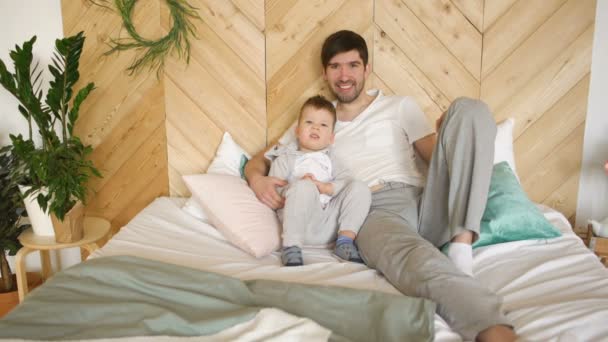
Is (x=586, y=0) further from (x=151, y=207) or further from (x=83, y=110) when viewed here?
(x=83, y=110)

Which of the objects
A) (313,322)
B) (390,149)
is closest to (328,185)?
(390,149)

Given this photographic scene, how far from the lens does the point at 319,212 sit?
177cm

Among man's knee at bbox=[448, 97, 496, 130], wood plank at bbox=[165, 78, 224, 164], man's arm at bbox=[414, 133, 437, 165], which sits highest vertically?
wood plank at bbox=[165, 78, 224, 164]

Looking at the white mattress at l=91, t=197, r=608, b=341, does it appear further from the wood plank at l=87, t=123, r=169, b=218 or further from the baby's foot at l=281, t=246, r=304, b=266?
the wood plank at l=87, t=123, r=169, b=218

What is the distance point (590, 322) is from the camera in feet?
3.63

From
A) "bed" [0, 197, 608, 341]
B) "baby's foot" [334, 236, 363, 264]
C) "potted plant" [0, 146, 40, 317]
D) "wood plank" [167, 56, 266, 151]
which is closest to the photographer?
"bed" [0, 197, 608, 341]

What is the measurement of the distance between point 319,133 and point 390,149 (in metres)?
0.32

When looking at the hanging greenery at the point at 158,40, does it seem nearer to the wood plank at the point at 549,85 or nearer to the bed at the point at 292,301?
the bed at the point at 292,301

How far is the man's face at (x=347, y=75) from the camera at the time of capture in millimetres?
2035

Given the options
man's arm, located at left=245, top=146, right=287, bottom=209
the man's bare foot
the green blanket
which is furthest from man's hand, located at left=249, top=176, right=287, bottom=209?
the man's bare foot

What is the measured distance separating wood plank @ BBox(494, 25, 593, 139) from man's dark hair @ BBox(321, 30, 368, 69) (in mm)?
629

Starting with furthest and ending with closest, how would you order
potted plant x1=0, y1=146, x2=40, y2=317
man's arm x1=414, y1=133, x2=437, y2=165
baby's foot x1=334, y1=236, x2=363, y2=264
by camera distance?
1. potted plant x1=0, y1=146, x2=40, y2=317
2. man's arm x1=414, y1=133, x2=437, y2=165
3. baby's foot x1=334, y1=236, x2=363, y2=264

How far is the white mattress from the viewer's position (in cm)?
113

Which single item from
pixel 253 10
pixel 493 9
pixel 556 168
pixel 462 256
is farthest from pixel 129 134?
pixel 556 168
